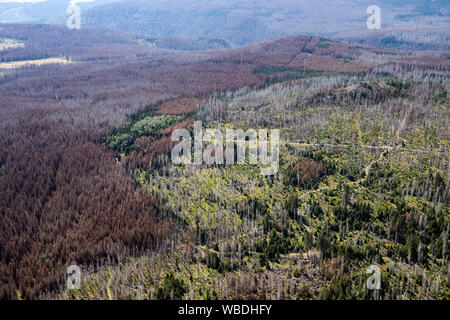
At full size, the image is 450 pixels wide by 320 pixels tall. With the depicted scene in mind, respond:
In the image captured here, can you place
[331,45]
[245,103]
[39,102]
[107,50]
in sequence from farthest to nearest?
1. [107,50]
2. [331,45]
3. [39,102]
4. [245,103]

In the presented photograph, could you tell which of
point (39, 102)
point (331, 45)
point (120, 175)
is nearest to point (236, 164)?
point (120, 175)

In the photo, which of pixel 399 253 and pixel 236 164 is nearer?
pixel 399 253

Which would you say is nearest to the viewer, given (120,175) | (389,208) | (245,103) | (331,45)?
(389,208)

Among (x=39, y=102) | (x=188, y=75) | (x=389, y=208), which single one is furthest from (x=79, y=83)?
(x=389, y=208)

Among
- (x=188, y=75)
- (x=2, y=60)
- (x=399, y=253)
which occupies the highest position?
(x=2, y=60)
